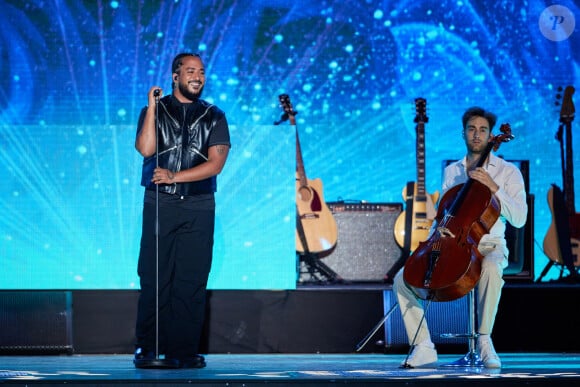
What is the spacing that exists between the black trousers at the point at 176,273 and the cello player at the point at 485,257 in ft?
3.06

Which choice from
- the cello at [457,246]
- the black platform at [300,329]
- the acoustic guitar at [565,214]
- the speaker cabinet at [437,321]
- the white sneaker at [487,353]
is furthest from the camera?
the acoustic guitar at [565,214]

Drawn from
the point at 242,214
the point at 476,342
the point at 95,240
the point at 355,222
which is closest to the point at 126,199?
the point at 95,240

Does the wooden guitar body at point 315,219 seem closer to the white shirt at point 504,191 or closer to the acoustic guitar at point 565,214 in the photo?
the acoustic guitar at point 565,214

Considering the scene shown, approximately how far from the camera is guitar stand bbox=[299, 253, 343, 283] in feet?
23.3

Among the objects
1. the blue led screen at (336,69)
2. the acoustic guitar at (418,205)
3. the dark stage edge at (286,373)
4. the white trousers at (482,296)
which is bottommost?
the dark stage edge at (286,373)

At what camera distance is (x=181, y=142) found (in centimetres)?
433

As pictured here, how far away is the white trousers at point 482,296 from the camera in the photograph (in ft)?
14.1

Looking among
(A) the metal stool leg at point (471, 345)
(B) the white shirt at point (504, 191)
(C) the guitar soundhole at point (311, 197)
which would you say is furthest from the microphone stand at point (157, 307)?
(C) the guitar soundhole at point (311, 197)

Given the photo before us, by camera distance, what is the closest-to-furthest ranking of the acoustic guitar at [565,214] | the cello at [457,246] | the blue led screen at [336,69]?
the cello at [457,246] → the acoustic guitar at [565,214] → the blue led screen at [336,69]

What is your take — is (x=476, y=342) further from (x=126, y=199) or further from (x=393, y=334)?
(x=126, y=199)

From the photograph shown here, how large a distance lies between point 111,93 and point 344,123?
1.90 m

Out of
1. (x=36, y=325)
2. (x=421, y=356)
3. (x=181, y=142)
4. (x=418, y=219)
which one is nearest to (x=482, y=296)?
(x=421, y=356)

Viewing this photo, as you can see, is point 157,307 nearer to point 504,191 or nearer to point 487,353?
point 487,353

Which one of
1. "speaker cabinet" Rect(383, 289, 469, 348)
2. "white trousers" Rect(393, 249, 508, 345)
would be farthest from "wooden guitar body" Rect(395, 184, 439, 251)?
"white trousers" Rect(393, 249, 508, 345)
